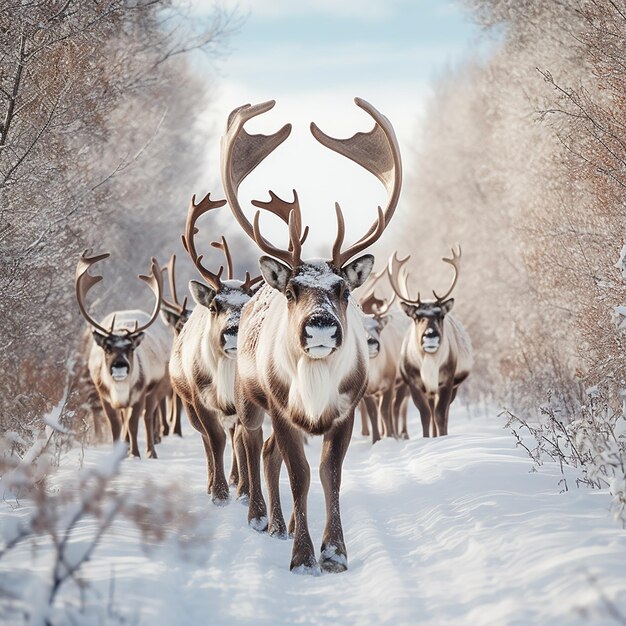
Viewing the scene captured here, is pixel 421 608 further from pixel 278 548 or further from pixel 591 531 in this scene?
pixel 278 548

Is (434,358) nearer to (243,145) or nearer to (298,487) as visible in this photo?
(243,145)

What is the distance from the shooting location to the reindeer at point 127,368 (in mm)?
11328

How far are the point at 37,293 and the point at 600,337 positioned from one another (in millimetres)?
5830

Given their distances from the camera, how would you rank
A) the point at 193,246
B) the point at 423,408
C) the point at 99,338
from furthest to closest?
1. the point at 423,408
2. the point at 99,338
3. the point at 193,246

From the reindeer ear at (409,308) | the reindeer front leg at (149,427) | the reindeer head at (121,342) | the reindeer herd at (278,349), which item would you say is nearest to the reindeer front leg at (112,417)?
the reindeer front leg at (149,427)

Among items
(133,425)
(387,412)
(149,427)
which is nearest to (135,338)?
(133,425)

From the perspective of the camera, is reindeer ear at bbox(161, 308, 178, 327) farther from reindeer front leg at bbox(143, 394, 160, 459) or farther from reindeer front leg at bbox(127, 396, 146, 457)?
reindeer front leg at bbox(143, 394, 160, 459)

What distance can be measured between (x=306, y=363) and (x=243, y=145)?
2.53 metres

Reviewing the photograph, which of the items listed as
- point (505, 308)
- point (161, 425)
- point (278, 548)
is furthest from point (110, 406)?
point (505, 308)

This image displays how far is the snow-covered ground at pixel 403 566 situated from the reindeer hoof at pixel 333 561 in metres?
0.09

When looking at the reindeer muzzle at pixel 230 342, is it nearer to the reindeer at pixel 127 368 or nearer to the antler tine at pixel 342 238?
the antler tine at pixel 342 238

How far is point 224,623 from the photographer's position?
14.3 ft

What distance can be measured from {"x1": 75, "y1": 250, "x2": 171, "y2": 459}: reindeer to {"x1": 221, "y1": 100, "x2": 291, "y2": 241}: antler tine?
3127 millimetres

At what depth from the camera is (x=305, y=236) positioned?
24.8 feet
